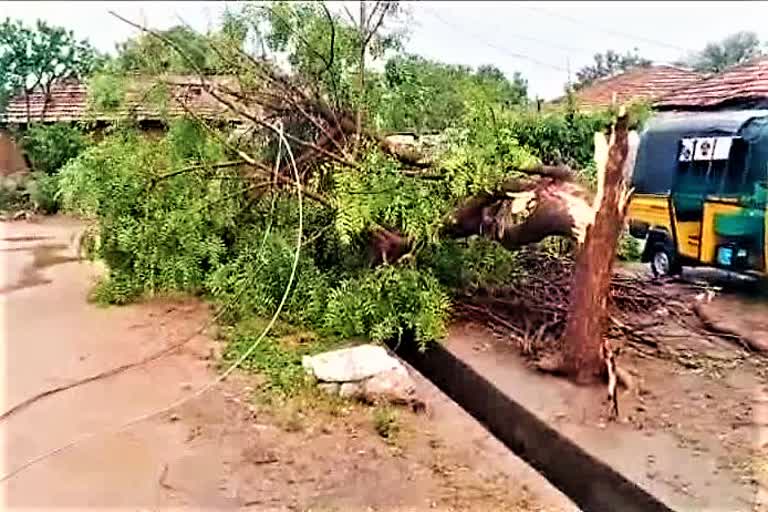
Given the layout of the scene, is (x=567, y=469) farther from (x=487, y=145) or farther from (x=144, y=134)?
(x=144, y=134)

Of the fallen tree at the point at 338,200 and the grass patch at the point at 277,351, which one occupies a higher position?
the fallen tree at the point at 338,200

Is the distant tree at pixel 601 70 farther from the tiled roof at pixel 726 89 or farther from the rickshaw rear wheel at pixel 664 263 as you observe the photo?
the rickshaw rear wheel at pixel 664 263

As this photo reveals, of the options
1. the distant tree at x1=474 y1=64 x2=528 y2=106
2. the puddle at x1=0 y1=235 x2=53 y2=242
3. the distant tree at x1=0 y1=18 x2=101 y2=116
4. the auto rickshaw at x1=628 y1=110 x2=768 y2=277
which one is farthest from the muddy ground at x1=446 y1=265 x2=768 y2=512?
the puddle at x1=0 y1=235 x2=53 y2=242

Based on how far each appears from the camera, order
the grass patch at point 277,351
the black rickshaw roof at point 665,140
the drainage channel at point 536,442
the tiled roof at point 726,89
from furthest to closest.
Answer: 1. the black rickshaw roof at point 665,140
2. the grass patch at point 277,351
3. the tiled roof at point 726,89
4. the drainage channel at point 536,442

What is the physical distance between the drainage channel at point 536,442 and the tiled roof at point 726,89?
1.86 meters

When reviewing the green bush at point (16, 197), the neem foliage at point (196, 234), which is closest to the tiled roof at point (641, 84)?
the neem foliage at point (196, 234)

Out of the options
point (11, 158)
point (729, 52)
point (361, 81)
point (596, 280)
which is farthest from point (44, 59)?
point (729, 52)

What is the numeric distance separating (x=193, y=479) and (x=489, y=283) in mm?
3088

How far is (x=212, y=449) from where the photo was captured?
3.72 m

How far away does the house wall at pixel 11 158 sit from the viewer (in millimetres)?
11938

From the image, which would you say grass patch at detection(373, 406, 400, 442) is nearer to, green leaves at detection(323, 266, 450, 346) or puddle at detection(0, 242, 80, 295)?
green leaves at detection(323, 266, 450, 346)

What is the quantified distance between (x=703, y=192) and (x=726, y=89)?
4.36 ft

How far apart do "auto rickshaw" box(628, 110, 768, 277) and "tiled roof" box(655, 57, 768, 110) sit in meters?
0.15

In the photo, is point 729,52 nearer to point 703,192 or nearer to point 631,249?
point 703,192
